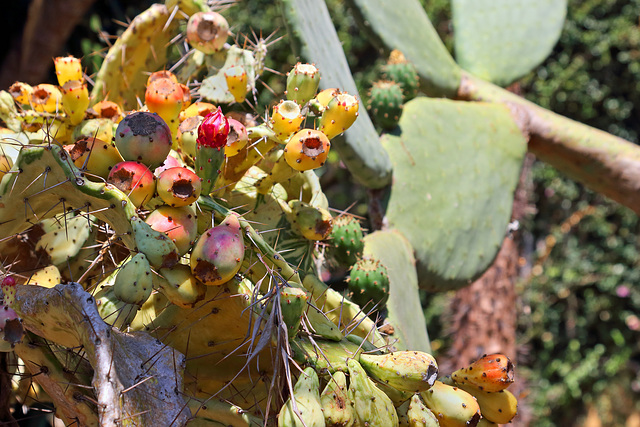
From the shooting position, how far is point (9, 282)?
0.69m

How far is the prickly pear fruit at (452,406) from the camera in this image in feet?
2.35

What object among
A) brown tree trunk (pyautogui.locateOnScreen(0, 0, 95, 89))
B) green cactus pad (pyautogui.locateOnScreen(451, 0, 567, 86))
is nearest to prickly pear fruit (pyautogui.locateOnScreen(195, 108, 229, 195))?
green cactus pad (pyautogui.locateOnScreen(451, 0, 567, 86))

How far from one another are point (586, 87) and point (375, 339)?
411cm

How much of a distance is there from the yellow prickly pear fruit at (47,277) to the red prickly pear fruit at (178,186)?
292 mm

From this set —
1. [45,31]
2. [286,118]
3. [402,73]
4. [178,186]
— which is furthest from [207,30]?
[45,31]

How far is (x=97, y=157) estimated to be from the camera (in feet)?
2.39

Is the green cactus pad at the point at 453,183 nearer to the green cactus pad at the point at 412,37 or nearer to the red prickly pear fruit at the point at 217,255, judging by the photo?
the green cactus pad at the point at 412,37

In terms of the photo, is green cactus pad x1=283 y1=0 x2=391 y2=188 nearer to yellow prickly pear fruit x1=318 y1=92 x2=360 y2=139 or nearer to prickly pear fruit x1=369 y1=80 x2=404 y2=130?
prickly pear fruit x1=369 y1=80 x2=404 y2=130

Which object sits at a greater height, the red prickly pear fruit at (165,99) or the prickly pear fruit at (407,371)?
the red prickly pear fruit at (165,99)

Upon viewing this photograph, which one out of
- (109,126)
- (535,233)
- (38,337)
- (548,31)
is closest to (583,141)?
(548,31)

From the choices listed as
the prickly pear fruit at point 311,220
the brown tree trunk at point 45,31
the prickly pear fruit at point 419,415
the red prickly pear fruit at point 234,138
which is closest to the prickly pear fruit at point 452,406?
the prickly pear fruit at point 419,415

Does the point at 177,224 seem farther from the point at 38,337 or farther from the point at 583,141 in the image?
the point at 583,141

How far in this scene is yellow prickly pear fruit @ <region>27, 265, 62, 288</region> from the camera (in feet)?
2.81

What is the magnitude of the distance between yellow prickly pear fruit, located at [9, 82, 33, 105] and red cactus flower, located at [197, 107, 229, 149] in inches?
17.3
